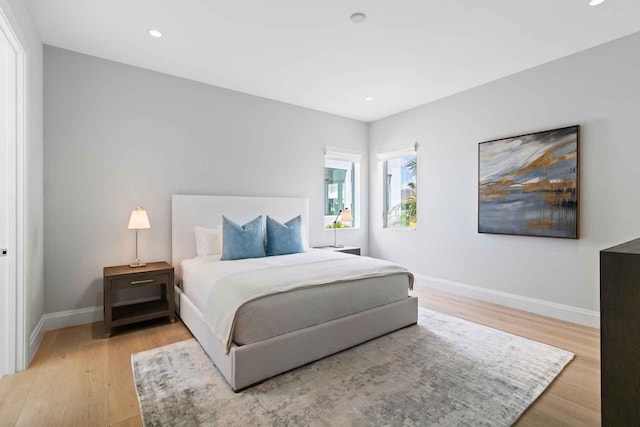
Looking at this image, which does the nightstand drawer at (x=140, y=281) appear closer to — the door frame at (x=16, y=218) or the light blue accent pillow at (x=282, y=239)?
the door frame at (x=16, y=218)

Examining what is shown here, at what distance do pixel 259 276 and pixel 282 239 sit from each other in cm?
123

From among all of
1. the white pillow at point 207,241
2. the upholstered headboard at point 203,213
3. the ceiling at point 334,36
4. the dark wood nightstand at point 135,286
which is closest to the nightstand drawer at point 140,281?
the dark wood nightstand at point 135,286

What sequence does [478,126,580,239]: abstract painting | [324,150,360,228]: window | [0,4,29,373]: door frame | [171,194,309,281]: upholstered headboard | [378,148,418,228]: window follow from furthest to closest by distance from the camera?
[324,150,360,228]: window, [378,148,418,228]: window, [171,194,309,281]: upholstered headboard, [478,126,580,239]: abstract painting, [0,4,29,373]: door frame

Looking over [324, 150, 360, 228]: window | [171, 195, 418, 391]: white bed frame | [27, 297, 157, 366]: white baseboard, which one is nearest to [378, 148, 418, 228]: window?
[324, 150, 360, 228]: window

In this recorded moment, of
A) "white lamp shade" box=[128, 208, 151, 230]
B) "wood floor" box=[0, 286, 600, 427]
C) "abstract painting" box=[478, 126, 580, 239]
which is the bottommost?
"wood floor" box=[0, 286, 600, 427]

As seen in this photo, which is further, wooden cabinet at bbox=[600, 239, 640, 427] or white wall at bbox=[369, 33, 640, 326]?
white wall at bbox=[369, 33, 640, 326]

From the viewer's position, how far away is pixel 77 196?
3.07 m

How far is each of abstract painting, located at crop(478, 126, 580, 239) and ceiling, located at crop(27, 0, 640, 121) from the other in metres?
0.86

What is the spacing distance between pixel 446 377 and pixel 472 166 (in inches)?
109

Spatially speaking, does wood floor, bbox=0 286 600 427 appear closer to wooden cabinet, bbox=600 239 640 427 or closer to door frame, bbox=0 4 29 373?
door frame, bbox=0 4 29 373

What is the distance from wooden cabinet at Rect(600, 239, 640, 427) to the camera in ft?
2.60

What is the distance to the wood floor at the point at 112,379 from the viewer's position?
1.75 m

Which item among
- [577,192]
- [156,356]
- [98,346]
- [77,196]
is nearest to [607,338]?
[156,356]

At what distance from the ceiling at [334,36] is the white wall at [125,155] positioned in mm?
275
